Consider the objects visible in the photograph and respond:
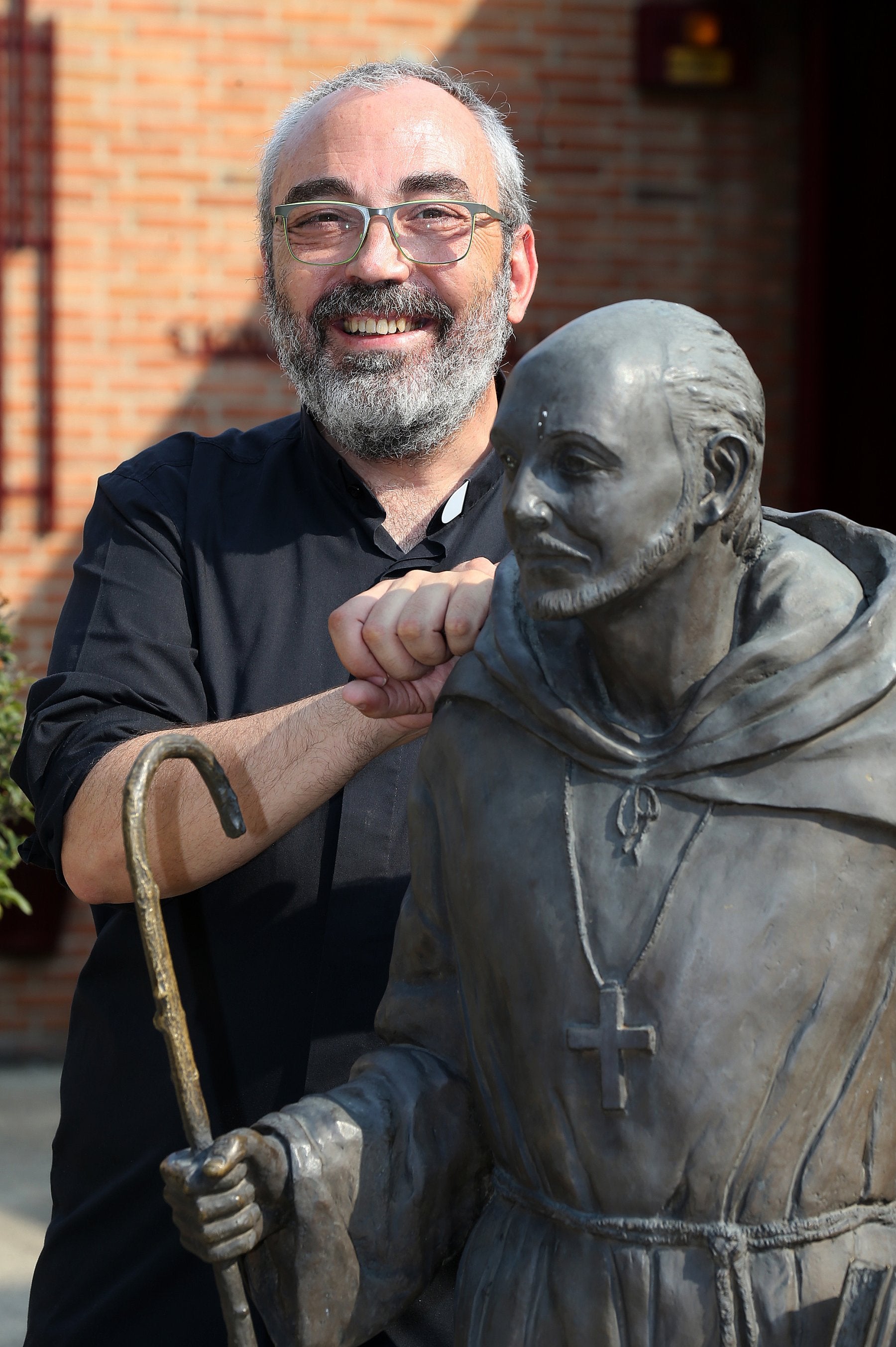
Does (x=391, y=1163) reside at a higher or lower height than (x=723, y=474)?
lower

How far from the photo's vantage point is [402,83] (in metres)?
2.24

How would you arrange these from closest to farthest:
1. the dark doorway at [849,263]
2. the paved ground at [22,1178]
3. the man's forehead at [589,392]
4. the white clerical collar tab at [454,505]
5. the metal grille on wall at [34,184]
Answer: the man's forehead at [589,392], the white clerical collar tab at [454,505], the paved ground at [22,1178], the metal grille on wall at [34,184], the dark doorway at [849,263]

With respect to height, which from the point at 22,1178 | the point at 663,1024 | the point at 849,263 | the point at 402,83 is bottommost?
the point at 22,1178

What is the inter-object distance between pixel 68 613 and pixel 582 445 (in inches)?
Result: 48.0

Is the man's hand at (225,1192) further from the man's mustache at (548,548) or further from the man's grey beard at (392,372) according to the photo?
the man's grey beard at (392,372)

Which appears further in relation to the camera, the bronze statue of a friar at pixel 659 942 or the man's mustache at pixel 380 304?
the man's mustache at pixel 380 304

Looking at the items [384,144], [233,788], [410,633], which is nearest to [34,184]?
[384,144]

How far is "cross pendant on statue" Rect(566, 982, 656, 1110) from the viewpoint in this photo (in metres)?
1.24

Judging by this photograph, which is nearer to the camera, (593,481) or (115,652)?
(593,481)

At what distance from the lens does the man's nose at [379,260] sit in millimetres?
2123

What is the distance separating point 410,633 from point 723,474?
0.39 m

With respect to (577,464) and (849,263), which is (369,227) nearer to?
(577,464)

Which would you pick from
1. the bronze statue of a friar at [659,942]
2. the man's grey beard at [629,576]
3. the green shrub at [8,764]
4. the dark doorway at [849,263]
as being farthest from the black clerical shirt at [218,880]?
the dark doorway at [849,263]

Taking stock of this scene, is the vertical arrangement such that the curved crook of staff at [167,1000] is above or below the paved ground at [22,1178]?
above
